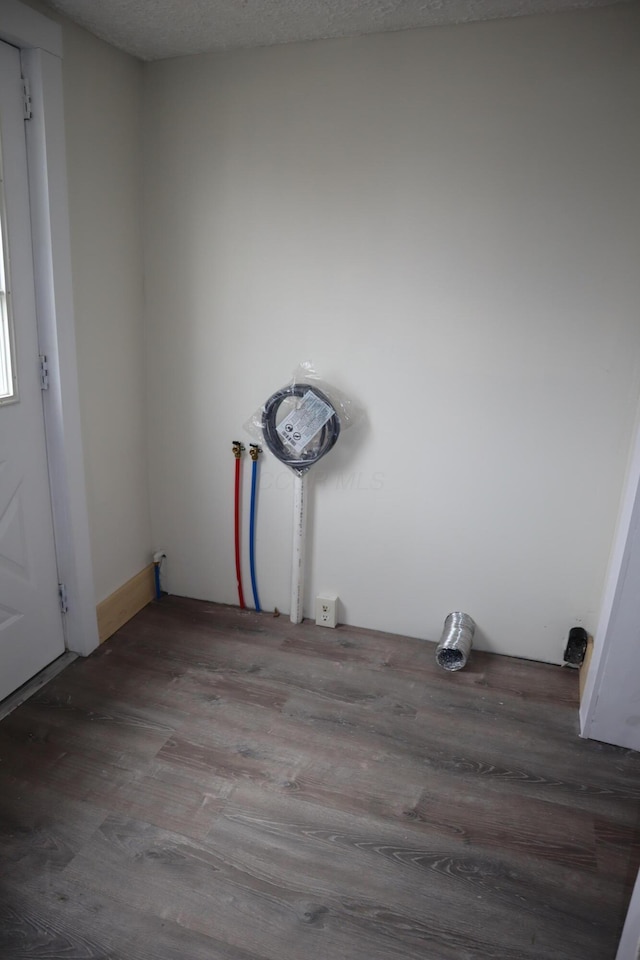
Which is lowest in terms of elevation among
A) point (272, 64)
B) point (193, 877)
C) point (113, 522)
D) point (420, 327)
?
point (193, 877)

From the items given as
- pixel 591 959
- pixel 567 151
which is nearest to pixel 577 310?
pixel 567 151

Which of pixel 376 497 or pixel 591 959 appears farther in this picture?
pixel 376 497

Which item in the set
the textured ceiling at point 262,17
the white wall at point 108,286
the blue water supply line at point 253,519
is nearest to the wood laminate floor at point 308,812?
the blue water supply line at point 253,519

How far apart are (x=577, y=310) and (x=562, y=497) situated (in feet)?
2.41

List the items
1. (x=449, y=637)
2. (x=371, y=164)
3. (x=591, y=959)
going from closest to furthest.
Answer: (x=591, y=959) < (x=371, y=164) < (x=449, y=637)

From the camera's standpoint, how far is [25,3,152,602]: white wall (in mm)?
Result: 2348

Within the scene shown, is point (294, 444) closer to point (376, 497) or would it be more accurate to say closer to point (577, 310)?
point (376, 497)

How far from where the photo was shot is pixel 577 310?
236 cm

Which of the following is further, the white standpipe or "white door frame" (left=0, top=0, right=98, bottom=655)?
the white standpipe

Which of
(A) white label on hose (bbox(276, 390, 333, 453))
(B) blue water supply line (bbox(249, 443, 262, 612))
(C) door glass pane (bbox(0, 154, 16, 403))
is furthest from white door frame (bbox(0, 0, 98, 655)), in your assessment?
(A) white label on hose (bbox(276, 390, 333, 453))

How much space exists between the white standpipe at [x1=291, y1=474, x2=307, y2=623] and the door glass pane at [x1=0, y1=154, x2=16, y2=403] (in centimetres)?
120

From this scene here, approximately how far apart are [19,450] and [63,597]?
675 millimetres

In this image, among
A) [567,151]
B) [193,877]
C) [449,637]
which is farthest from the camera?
[449,637]

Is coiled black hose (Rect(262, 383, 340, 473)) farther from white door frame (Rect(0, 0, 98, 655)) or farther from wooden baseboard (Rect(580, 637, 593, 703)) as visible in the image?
wooden baseboard (Rect(580, 637, 593, 703))
